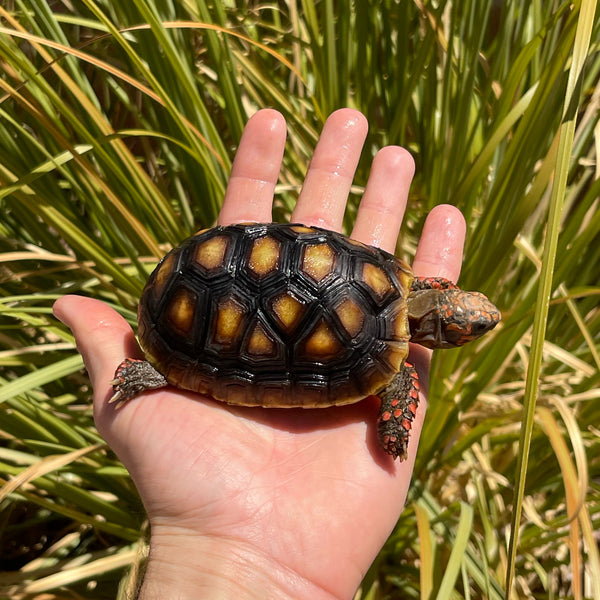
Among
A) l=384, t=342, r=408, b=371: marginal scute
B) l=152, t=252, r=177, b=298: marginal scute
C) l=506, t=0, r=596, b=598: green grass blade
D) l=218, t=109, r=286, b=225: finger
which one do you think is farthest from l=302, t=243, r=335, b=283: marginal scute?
l=506, t=0, r=596, b=598: green grass blade

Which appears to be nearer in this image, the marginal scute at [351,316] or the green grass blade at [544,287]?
the green grass blade at [544,287]

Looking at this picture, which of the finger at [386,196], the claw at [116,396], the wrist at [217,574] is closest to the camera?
the wrist at [217,574]

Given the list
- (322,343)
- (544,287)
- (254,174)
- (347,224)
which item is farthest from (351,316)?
(347,224)

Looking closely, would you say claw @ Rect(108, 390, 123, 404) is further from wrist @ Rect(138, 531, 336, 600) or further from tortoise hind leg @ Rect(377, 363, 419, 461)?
tortoise hind leg @ Rect(377, 363, 419, 461)

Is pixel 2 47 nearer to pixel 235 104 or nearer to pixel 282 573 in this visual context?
pixel 235 104

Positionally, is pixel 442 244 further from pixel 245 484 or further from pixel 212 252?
pixel 245 484

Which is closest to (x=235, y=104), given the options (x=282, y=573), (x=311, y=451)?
(x=311, y=451)

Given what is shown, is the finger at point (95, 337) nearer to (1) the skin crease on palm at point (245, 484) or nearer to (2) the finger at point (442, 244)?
(1) the skin crease on palm at point (245, 484)

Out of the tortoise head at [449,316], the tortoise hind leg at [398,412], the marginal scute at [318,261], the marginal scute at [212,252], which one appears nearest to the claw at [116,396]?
the marginal scute at [212,252]
